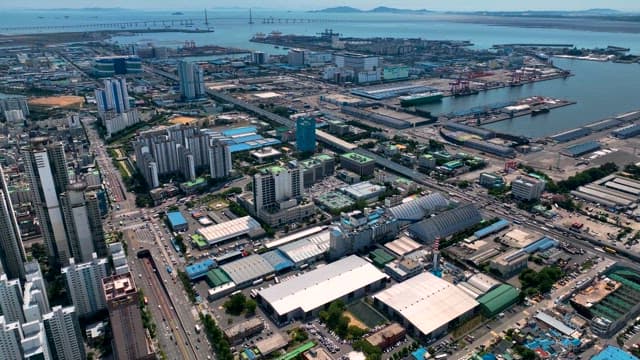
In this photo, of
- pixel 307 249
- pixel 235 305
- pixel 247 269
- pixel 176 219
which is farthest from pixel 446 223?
pixel 176 219

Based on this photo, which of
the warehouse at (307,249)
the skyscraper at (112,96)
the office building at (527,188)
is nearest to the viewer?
the warehouse at (307,249)

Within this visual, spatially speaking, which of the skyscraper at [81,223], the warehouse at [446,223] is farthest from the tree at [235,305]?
the warehouse at [446,223]

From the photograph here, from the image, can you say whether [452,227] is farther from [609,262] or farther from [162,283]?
[162,283]

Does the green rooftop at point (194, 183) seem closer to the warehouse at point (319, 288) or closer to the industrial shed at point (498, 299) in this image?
the warehouse at point (319, 288)

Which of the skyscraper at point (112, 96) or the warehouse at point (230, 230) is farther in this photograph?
the skyscraper at point (112, 96)

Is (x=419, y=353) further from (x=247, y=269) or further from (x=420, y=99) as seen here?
(x=420, y=99)

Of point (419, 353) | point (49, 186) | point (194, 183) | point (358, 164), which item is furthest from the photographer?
point (358, 164)

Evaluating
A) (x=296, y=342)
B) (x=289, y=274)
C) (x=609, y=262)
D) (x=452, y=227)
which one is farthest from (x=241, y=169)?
(x=609, y=262)
